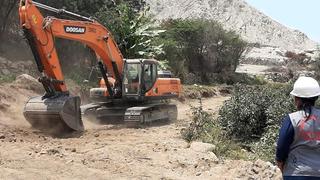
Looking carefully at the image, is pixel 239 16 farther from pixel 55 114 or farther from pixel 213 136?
pixel 55 114

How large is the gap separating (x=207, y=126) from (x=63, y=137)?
3.64 m

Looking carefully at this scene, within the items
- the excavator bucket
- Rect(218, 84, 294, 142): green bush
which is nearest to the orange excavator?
the excavator bucket

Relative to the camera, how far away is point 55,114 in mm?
11820

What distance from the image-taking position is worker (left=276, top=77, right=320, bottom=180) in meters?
4.77

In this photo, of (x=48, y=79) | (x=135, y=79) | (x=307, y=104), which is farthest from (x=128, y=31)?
(x=307, y=104)

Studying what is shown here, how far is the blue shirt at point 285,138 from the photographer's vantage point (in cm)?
480

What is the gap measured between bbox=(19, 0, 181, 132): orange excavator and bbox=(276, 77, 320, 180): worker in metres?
7.71

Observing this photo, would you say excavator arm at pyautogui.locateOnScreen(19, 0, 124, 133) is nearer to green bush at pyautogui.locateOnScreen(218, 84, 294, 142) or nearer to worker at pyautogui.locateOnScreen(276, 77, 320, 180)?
green bush at pyautogui.locateOnScreen(218, 84, 294, 142)

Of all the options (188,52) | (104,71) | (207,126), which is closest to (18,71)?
(104,71)

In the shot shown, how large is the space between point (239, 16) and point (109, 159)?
63701 millimetres

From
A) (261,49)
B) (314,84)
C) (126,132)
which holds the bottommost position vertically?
(261,49)

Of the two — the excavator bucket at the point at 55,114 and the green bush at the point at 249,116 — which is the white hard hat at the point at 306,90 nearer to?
the excavator bucket at the point at 55,114

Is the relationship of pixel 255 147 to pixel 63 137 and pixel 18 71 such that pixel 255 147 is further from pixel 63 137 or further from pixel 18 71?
pixel 18 71

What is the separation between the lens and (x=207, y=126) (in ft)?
43.8
